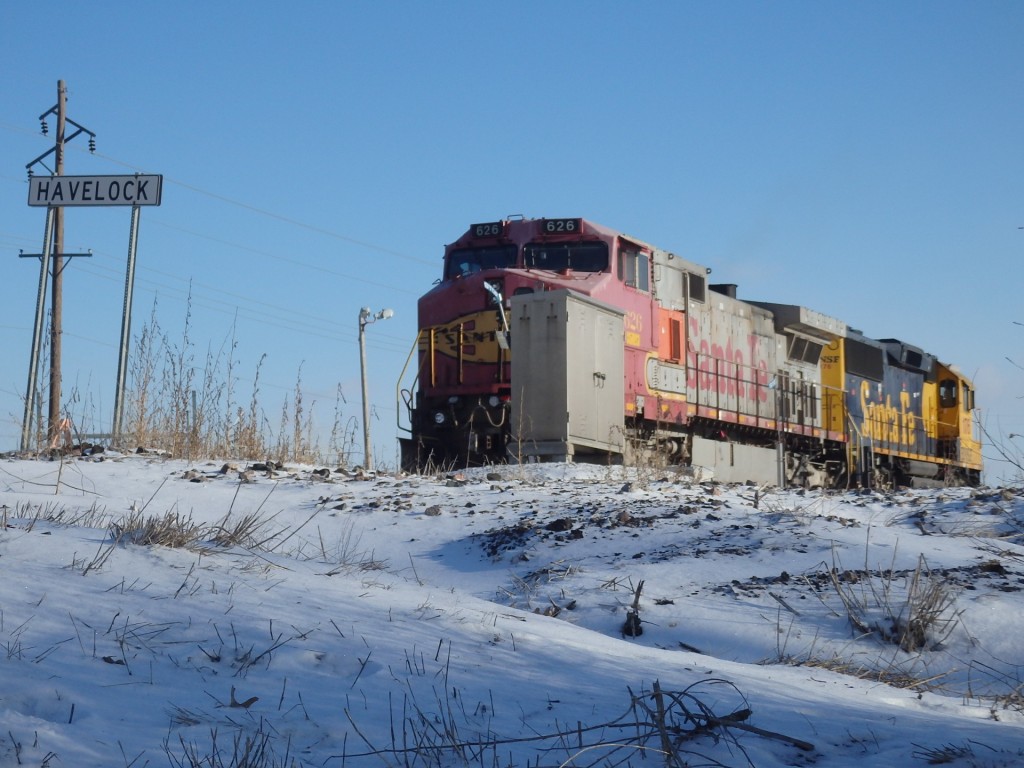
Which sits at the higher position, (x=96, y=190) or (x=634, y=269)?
(x=96, y=190)

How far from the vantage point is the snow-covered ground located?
2.51m

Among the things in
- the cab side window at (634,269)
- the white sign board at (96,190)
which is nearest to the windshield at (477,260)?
the cab side window at (634,269)

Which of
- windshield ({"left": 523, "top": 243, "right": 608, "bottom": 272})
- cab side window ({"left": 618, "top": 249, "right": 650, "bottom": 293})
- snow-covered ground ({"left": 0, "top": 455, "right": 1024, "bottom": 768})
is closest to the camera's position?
snow-covered ground ({"left": 0, "top": 455, "right": 1024, "bottom": 768})

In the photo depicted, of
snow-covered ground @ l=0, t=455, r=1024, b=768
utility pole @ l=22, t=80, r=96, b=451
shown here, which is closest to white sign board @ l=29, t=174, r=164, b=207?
utility pole @ l=22, t=80, r=96, b=451

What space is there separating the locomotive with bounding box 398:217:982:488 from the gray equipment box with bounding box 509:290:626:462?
0.02m

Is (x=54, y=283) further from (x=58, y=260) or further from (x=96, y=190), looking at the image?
(x=96, y=190)

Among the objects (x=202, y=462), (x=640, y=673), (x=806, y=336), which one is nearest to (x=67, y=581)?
(x=640, y=673)

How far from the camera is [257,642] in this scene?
3.05m

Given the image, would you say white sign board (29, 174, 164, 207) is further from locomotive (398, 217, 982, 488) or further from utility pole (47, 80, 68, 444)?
locomotive (398, 217, 982, 488)

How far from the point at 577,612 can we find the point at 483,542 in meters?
1.56

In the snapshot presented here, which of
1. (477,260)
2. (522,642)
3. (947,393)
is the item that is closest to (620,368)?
(477,260)

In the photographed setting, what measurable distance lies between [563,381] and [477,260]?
3635 mm

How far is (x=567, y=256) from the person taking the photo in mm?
13805

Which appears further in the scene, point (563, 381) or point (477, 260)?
point (477, 260)
